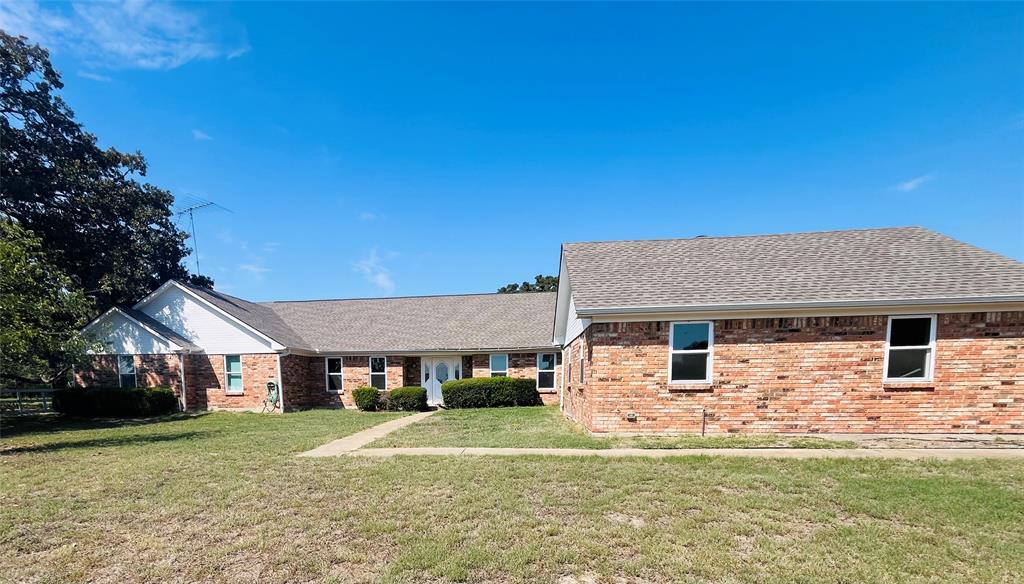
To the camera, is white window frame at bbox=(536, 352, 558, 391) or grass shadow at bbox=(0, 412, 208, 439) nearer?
grass shadow at bbox=(0, 412, 208, 439)

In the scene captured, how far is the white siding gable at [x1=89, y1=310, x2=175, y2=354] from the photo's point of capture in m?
16.6

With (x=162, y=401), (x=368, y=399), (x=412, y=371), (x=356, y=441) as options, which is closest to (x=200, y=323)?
(x=162, y=401)

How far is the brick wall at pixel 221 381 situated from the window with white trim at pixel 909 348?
20.0 metres

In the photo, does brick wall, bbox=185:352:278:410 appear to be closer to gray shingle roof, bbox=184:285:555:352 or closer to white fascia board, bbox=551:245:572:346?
gray shingle roof, bbox=184:285:555:352

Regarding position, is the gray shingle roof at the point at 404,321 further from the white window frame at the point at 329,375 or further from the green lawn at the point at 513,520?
the green lawn at the point at 513,520

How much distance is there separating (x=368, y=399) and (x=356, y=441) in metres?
7.42

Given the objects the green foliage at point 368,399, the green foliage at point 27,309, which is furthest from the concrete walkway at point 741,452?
the green foliage at point 27,309

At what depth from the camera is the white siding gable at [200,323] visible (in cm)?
1697

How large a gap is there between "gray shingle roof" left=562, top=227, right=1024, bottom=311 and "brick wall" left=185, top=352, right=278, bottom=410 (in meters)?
13.6

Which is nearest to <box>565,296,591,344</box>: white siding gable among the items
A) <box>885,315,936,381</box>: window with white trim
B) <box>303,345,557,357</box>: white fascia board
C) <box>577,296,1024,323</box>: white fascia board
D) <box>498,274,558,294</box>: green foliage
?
<box>577,296,1024,323</box>: white fascia board

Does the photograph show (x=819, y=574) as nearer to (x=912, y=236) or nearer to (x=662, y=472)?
Result: (x=662, y=472)

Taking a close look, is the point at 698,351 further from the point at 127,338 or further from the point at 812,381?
the point at 127,338

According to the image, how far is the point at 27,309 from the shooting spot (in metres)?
10.1

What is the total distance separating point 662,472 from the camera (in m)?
6.32
